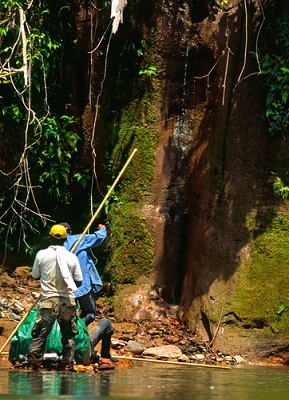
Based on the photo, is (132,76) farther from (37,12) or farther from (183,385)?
(183,385)

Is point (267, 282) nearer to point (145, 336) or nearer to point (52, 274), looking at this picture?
point (145, 336)

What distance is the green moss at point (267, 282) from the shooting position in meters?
13.9

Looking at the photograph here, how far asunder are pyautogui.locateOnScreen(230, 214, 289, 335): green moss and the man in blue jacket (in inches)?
99.3

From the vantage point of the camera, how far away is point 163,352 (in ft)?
42.9

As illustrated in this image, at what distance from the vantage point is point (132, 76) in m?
15.7

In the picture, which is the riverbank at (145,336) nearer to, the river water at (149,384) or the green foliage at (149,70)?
the river water at (149,384)

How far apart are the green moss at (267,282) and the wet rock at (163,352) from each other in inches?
49.8

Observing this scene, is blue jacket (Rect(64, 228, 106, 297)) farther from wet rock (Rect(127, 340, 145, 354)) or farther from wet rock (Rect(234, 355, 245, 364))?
wet rock (Rect(234, 355, 245, 364))

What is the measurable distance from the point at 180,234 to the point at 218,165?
1.42 metres

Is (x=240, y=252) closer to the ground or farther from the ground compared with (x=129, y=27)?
closer to the ground

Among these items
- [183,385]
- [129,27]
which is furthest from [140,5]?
[183,385]

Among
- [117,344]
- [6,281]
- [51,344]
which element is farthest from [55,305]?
[6,281]

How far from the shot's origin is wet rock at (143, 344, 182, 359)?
1299 centimetres

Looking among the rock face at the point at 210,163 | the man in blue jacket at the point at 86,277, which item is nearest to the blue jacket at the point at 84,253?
the man in blue jacket at the point at 86,277
